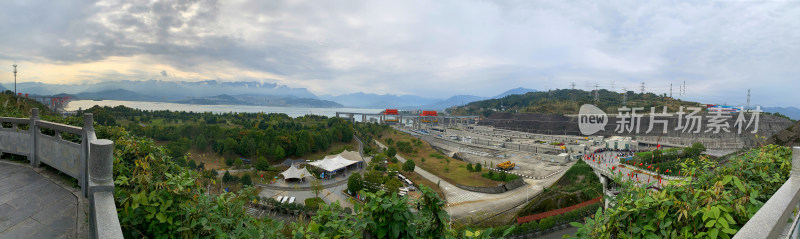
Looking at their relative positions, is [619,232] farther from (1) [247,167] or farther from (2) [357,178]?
(1) [247,167]

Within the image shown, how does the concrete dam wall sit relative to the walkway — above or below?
above

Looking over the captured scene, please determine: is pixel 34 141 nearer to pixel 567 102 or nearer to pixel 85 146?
pixel 85 146

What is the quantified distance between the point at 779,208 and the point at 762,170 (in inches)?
107

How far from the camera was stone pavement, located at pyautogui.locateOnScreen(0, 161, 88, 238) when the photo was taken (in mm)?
2764

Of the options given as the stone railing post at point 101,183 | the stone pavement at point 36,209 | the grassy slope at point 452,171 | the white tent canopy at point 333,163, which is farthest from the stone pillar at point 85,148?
the grassy slope at point 452,171

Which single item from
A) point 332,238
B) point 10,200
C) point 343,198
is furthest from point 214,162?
point 332,238

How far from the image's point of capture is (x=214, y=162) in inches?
1018

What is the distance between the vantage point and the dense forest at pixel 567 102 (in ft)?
217

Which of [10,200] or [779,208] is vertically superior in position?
[779,208]

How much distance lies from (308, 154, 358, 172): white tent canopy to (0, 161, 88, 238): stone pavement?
712 inches

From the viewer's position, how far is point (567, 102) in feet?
253

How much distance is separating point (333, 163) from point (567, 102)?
2847 inches

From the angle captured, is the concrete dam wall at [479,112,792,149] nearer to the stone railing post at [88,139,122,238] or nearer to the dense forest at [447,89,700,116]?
the dense forest at [447,89,700,116]

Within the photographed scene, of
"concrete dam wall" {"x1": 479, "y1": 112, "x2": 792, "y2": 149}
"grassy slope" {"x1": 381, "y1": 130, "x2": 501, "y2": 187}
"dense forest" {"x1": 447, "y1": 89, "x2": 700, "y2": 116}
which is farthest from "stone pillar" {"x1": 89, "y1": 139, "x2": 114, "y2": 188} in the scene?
"dense forest" {"x1": 447, "y1": 89, "x2": 700, "y2": 116}
